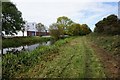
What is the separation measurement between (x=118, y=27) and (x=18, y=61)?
21.7 metres

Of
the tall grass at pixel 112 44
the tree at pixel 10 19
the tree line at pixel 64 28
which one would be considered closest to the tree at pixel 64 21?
the tree line at pixel 64 28

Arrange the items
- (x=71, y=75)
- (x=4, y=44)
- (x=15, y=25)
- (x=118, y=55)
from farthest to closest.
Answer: (x=15, y=25) → (x=4, y=44) → (x=118, y=55) → (x=71, y=75)

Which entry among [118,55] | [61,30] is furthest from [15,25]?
[118,55]

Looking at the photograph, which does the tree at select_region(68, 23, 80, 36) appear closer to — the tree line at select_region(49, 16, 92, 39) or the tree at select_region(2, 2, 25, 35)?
the tree line at select_region(49, 16, 92, 39)

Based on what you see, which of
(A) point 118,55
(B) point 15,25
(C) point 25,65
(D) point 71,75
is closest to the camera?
(D) point 71,75

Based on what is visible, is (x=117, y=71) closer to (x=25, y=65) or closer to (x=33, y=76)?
(x=33, y=76)

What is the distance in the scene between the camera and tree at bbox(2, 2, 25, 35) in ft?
128

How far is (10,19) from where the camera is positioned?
4066 cm

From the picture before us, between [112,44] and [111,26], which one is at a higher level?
[111,26]

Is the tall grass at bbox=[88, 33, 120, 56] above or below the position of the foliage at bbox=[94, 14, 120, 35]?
below

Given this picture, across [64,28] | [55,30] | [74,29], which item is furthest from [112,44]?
[74,29]

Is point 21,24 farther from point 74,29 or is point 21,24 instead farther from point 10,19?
point 74,29

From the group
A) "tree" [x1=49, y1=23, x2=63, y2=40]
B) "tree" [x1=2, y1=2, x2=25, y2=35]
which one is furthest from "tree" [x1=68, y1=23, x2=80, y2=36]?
"tree" [x1=2, y1=2, x2=25, y2=35]

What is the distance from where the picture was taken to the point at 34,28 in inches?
3799
